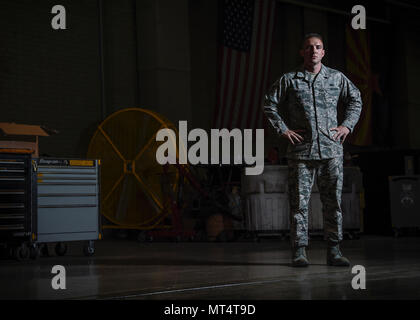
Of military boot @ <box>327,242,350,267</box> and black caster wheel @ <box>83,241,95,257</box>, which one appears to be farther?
black caster wheel @ <box>83,241,95,257</box>

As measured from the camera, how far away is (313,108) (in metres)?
5.12

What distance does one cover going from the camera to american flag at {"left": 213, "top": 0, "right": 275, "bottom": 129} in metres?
13.7

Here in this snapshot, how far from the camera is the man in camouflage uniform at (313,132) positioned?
5.11m

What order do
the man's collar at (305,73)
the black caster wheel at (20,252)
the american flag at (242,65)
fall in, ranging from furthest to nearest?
the american flag at (242,65) < the black caster wheel at (20,252) < the man's collar at (305,73)

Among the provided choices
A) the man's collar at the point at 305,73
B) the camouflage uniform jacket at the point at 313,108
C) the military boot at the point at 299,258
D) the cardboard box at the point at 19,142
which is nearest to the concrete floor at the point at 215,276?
the military boot at the point at 299,258

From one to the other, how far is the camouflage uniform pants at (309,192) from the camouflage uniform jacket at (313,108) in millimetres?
80

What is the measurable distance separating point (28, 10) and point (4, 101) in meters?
1.47

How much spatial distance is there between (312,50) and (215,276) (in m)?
1.71

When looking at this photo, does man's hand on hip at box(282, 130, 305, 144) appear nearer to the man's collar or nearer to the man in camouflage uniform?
the man in camouflage uniform

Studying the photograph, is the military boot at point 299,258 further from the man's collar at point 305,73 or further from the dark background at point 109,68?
the dark background at point 109,68

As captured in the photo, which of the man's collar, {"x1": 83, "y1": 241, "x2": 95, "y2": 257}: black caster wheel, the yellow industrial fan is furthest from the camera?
the yellow industrial fan

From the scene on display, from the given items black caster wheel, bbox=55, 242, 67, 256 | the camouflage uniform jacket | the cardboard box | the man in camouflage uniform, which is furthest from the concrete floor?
the cardboard box

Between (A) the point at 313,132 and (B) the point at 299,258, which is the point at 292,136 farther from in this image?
(B) the point at 299,258

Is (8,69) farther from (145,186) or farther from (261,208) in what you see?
(261,208)
